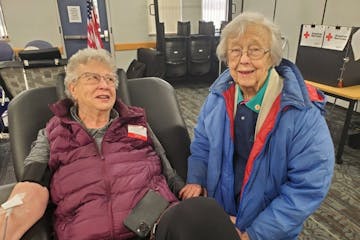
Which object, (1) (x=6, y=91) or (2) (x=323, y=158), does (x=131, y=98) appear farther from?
(1) (x=6, y=91)

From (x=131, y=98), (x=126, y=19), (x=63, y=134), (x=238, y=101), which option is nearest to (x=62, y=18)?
(x=126, y=19)

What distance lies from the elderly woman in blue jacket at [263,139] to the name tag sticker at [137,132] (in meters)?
0.31

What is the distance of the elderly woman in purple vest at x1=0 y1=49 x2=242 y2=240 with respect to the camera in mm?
908

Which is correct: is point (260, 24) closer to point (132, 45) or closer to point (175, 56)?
point (175, 56)

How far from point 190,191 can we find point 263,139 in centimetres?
43

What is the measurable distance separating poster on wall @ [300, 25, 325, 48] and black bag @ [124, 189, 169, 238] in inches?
88.7

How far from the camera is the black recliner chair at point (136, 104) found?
1368 millimetres

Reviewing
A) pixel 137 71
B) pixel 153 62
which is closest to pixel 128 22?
pixel 153 62

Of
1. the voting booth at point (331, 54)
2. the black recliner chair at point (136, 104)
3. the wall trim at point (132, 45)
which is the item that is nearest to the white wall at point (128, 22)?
the wall trim at point (132, 45)

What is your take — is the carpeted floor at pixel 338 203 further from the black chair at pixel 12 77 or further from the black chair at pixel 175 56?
the black chair at pixel 175 56

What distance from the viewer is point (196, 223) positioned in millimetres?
862

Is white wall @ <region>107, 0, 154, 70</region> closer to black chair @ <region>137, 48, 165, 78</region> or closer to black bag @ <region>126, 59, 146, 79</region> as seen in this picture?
black chair @ <region>137, 48, 165, 78</region>

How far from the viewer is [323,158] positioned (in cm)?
98

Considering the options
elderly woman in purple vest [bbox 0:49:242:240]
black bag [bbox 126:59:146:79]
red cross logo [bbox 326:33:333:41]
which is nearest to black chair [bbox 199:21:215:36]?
black bag [bbox 126:59:146:79]
